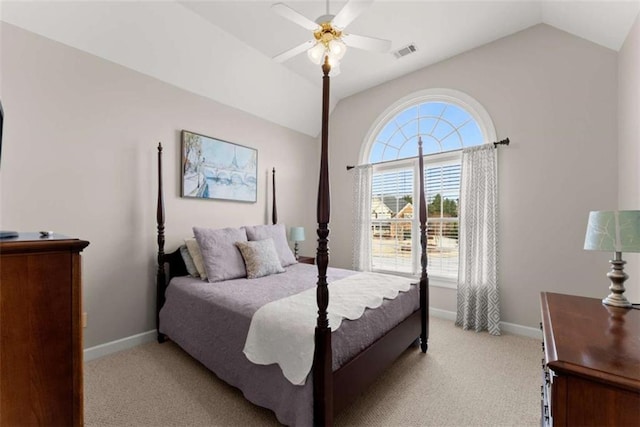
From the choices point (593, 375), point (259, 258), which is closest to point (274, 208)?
point (259, 258)

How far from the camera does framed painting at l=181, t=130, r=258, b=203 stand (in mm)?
3080

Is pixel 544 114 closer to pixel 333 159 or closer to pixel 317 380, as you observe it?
pixel 333 159

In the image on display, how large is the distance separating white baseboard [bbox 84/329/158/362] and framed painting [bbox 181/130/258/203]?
1.49 m

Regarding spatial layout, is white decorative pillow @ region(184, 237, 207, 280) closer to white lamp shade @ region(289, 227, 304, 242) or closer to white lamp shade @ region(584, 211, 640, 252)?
white lamp shade @ region(289, 227, 304, 242)

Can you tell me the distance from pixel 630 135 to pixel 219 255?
362 cm

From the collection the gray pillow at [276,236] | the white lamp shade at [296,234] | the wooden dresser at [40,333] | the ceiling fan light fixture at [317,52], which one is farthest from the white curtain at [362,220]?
the wooden dresser at [40,333]

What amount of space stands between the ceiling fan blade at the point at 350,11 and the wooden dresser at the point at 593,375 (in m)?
2.00

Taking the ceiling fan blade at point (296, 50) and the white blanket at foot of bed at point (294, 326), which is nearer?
the white blanket at foot of bed at point (294, 326)

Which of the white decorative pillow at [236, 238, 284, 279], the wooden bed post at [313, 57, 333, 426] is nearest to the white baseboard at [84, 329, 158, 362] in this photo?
the white decorative pillow at [236, 238, 284, 279]

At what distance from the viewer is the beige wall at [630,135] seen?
1.97 metres

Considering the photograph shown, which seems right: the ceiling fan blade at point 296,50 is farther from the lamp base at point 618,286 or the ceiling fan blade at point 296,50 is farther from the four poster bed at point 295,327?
the lamp base at point 618,286

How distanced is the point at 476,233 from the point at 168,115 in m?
3.70

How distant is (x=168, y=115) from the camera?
295 centimetres

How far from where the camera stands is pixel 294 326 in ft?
5.11
